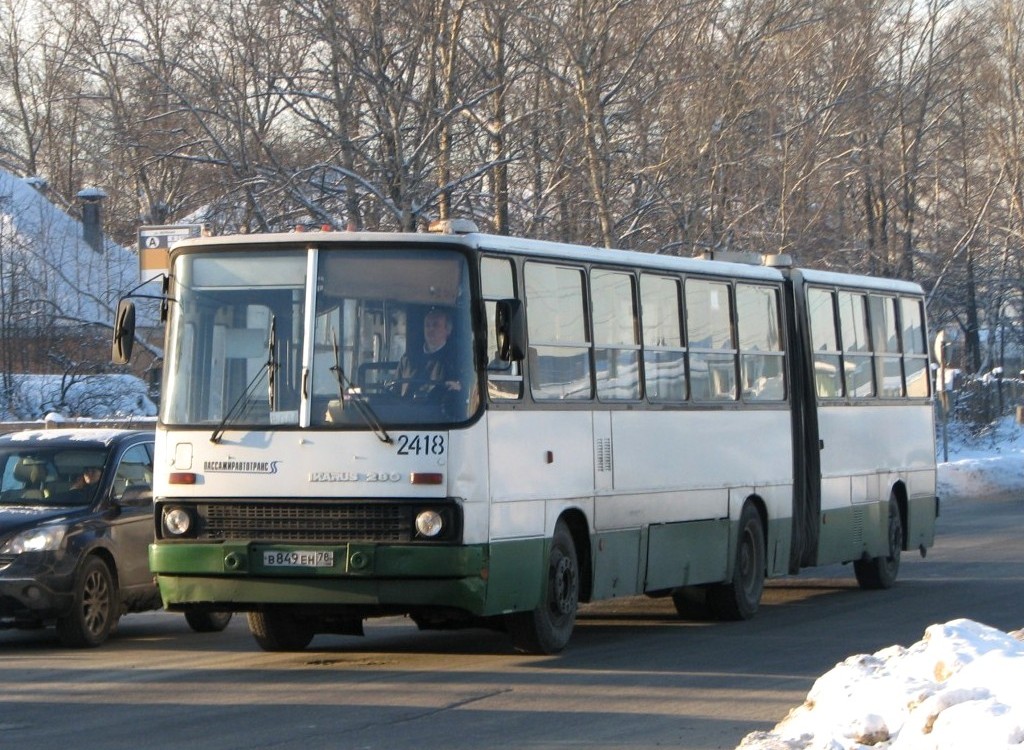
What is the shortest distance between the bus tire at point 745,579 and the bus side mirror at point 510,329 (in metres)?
4.49

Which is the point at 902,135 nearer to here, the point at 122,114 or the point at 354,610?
the point at 122,114

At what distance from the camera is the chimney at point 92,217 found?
1421 inches

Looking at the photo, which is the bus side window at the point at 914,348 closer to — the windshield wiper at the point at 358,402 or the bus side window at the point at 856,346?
the bus side window at the point at 856,346

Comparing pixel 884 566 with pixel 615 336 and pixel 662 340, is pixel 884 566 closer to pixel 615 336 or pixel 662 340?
pixel 662 340

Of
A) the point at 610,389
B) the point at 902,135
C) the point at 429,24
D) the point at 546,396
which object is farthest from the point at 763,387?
the point at 902,135

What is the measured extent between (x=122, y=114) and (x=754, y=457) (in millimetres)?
12117

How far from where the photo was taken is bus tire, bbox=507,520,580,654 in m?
11.7

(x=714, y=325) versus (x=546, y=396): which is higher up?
(x=714, y=325)

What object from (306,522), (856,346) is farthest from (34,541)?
(856,346)

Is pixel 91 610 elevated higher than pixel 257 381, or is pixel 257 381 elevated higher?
pixel 257 381

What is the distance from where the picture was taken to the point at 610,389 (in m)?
12.9

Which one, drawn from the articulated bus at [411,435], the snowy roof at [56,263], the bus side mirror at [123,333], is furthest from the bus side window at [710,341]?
the snowy roof at [56,263]

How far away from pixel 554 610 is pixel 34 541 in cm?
380

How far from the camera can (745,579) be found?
589 inches
